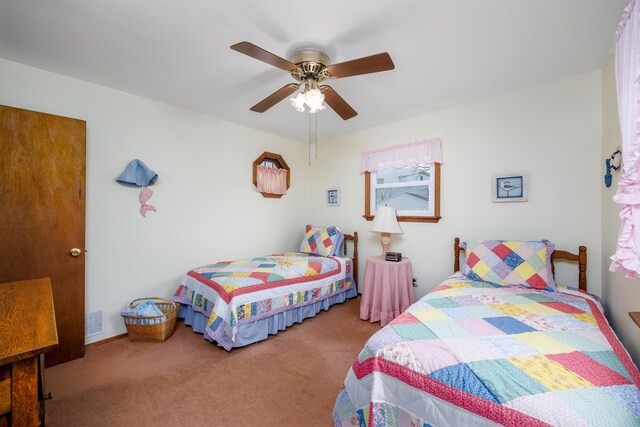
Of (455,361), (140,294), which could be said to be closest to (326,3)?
(455,361)

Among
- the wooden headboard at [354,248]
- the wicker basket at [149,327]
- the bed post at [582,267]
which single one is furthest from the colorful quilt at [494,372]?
the wooden headboard at [354,248]

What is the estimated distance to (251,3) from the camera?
58.2 inches

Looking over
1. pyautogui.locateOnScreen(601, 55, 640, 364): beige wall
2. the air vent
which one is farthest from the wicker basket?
pyautogui.locateOnScreen(601, 55, 640, 364): beige wall

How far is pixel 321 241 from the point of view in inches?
146

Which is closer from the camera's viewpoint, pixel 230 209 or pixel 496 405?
pixel 496 405

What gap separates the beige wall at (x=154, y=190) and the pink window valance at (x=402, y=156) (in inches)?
59.4

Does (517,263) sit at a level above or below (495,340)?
above

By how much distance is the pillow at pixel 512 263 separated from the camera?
2.09 metres

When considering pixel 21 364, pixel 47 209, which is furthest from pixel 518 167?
pixel 47 209

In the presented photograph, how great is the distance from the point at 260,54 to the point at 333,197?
271 centimetres

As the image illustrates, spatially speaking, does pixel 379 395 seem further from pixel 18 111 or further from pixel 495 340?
pixel 18 111

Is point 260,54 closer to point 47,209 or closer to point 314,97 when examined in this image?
point 314,97

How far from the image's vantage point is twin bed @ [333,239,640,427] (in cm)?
90

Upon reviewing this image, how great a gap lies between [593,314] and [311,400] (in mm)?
1821
